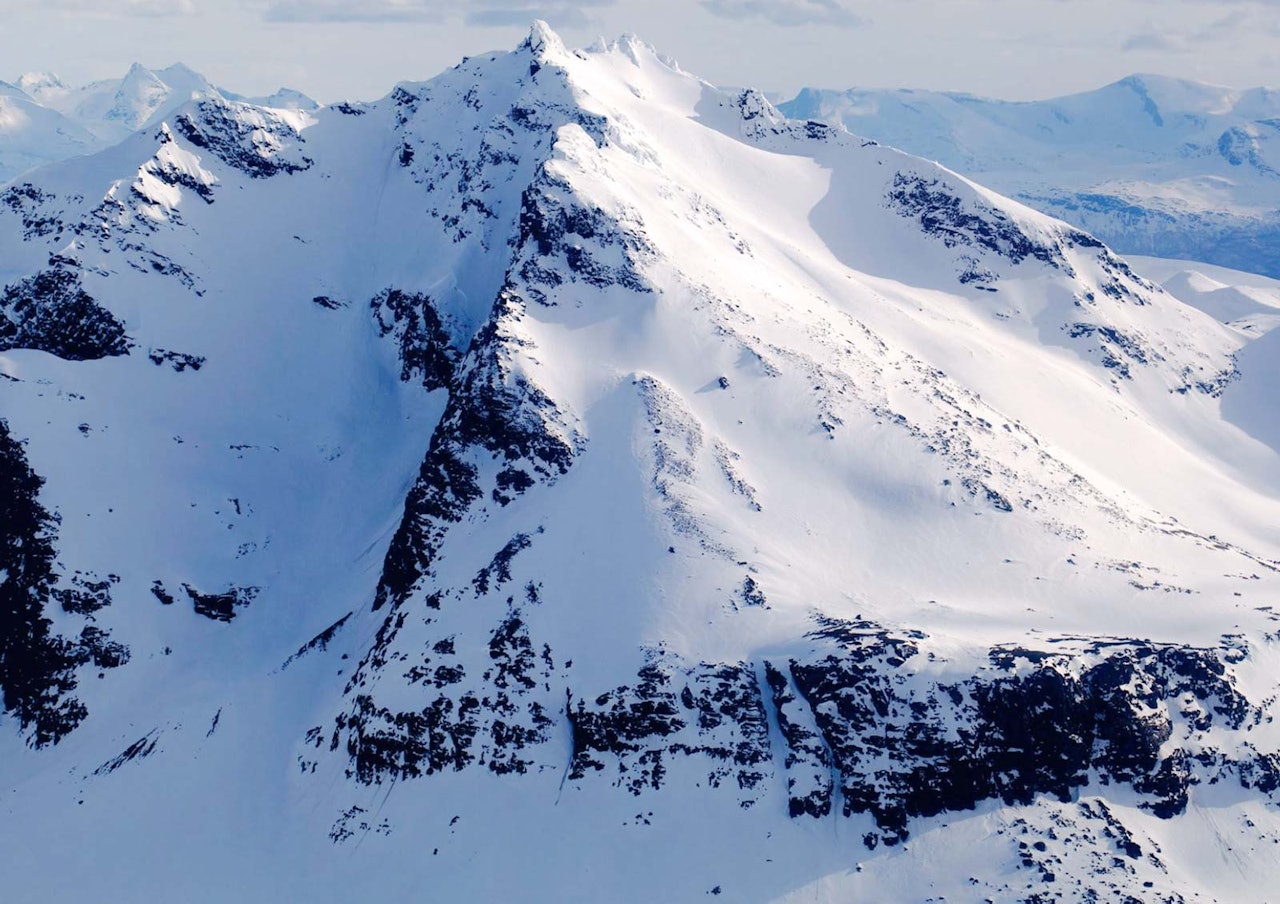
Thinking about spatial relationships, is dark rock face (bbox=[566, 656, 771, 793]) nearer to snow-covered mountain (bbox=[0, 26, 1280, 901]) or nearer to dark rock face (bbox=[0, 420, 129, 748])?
snow-covered mountain (bbox=[0, 26, 1280, 901])

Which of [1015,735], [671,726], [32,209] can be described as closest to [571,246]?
[671,726]

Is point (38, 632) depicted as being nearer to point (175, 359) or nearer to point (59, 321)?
point (175, 359)

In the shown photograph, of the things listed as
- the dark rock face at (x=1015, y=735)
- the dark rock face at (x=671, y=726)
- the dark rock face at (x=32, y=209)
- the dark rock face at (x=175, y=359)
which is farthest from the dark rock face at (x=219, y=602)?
the dark rock face at (x=1015, y=735)

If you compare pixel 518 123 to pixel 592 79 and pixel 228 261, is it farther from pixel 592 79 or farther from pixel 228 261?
pixel 228 261

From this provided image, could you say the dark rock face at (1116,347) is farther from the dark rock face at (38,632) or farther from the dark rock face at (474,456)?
the dark rock face at (38,632)

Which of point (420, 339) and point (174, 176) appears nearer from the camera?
point (420, 339)
